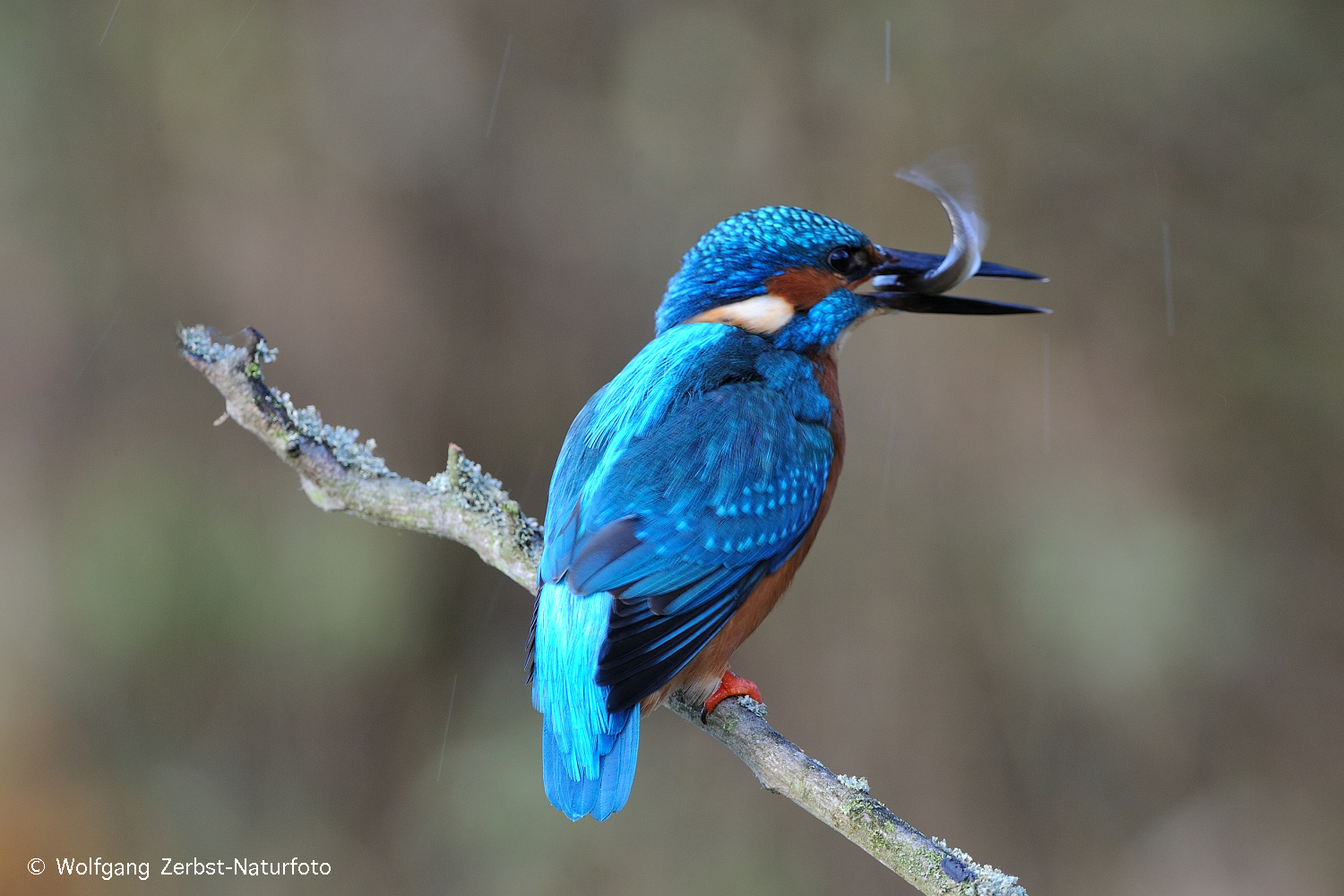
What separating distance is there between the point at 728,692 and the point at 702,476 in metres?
0.42

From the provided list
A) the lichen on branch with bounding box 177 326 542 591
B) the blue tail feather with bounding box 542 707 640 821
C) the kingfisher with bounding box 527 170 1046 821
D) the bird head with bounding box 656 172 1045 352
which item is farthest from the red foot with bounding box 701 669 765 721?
the bird head with bounding box 656 172 1045 352

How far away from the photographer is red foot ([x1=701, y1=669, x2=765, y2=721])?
1945 millimetres

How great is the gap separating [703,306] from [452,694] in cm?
193

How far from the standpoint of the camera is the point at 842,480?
11.6 feet

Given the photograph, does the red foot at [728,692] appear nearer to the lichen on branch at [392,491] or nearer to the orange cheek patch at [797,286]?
the lichen on branch at [392,491]

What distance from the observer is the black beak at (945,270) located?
2156 millimetres

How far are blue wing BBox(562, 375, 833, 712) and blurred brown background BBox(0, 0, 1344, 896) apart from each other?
4.59ft

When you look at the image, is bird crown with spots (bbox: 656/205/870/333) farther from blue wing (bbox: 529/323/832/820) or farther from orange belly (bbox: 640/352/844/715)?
orange belly (bbox: 640/352/844/715)

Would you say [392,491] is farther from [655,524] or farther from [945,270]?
[945,270]

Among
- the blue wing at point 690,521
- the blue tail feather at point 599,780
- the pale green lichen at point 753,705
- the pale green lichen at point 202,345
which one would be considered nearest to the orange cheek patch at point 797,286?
the blue wing at point 690,521

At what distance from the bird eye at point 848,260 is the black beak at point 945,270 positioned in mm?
35

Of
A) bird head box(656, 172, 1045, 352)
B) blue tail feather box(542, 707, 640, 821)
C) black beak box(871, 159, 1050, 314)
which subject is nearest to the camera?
blue tail feather box(542, 707, 640, 821)

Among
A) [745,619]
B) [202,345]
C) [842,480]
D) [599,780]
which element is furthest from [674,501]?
[842,480]

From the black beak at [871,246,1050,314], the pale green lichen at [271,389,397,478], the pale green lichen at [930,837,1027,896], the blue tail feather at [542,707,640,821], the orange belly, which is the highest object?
the black beak at [871,246,1050,314]
